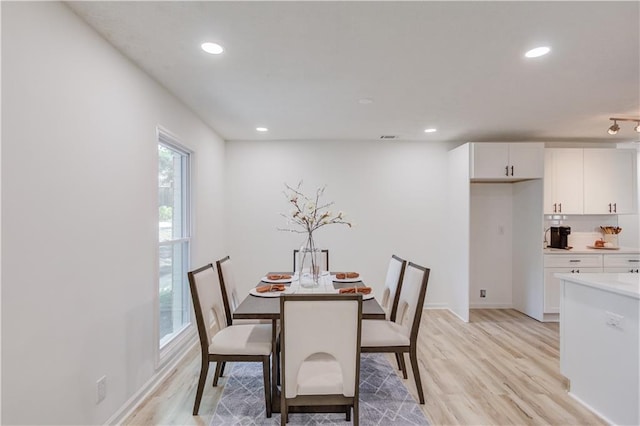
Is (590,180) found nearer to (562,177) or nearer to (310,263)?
(562,177)

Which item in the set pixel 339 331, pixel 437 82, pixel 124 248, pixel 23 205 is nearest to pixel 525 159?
pixel 437 82

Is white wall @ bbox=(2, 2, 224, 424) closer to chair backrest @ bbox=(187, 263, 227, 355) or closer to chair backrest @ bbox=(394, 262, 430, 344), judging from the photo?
chair backrest @ bbox=(187, 263, 227, 355)

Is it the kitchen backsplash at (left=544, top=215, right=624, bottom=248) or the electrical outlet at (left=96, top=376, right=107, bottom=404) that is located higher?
the kitchen backsplash at (left=544, top=215, right=624, bottom=248)

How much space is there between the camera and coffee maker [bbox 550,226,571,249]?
15.0ft

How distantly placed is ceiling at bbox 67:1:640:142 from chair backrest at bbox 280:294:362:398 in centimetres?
155

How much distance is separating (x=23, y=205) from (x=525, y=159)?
5.05m

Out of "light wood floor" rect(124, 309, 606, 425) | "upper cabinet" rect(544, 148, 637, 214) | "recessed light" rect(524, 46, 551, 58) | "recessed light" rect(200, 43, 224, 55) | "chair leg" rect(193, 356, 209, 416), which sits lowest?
"light wood floor" rect(124, 309, 606, 425)

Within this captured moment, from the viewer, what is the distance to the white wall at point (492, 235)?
16.4ft

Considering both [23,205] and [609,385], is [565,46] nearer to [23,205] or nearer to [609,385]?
[609,385]

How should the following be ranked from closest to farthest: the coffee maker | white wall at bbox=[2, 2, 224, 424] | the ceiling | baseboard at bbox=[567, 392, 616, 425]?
1. white wall at bbox=[2, 2, 224, 424]
2. the ceiling
3. baseboard at bbox=[567, 392, 616, 425]
4. the coffee maker

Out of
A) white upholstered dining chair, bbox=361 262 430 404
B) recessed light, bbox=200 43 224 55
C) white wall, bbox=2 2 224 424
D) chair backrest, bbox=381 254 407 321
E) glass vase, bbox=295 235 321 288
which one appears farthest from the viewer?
chair backrest, bbox=381 254 407 321

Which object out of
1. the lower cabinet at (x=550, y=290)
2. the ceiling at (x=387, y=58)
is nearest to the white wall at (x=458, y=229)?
the ceiling at (x=387, y=58)

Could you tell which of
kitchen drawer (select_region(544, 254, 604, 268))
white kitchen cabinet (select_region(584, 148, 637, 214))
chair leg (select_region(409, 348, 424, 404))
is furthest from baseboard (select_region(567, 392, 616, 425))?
white kitchen cabinet (select_region(584, 148, 637, 214))

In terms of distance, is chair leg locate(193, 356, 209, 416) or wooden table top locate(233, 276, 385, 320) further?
chair leg locate(193, 356, 209, 416)
